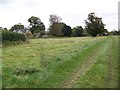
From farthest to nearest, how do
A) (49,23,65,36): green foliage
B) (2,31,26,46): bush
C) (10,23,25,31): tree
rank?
(10,23,25,31): tree, (49,23,65,36): green foliage, (2,31,26,46): bush

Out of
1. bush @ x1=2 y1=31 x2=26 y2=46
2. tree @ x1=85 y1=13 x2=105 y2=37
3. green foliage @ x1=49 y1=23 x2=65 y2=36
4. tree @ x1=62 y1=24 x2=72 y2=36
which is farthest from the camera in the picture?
tree @ x1=62 y1=24 x2=72 y2=36

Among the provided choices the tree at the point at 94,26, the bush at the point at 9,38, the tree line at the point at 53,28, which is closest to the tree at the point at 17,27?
the tree line at the point at 53,28

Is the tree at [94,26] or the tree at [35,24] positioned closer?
the tree at [94,26]

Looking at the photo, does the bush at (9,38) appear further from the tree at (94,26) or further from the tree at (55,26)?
the tree at (55,26)

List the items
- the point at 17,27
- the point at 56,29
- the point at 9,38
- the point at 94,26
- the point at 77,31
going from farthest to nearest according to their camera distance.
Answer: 1. the point at 17,27
2. the point at 77,31
3. the point at 56,29
4. the point at 94,26
5. the point at 9,38

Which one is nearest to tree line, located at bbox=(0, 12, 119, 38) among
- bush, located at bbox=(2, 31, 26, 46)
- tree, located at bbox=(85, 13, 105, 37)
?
tree, located at bbox=(85, 13, 105, 37)

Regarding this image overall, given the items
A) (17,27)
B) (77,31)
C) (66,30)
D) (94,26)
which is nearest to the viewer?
(94,26)

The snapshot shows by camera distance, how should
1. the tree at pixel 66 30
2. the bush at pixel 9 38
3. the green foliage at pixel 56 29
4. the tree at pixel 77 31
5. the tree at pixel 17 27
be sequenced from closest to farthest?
the bush at pixel 9 38 < the green foliage at pixel 56 29 < the tree at pixel 66 30 < the tree at pixel 77 31 < the tree at pixel 17 27

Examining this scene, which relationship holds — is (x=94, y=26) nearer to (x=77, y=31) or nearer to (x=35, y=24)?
(x=77, y=31)

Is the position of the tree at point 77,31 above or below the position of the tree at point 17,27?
below

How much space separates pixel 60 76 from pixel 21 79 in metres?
1.96

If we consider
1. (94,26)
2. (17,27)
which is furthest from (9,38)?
(17,27)

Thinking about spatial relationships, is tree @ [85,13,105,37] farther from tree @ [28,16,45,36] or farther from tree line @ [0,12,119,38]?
tree @ [28,16,45,36]

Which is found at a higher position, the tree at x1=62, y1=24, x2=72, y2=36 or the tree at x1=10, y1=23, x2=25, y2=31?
the tree at x1=10, y1=23, x2=25, y2=31
